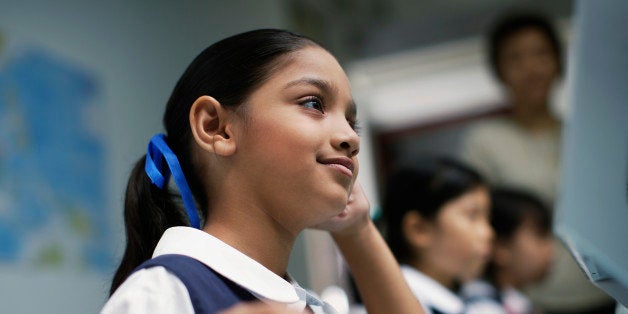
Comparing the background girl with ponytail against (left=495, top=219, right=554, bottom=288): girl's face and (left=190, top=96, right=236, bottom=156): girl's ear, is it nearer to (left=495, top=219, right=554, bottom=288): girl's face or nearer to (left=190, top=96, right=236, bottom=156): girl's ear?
(left=190, top=96, right=236, bottom=156): girl's ear

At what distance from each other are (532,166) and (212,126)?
1.71m

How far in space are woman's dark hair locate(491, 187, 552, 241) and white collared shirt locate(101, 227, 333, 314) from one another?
1616 millimetres

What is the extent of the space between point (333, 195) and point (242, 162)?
90mm

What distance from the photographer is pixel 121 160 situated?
75.3 inches

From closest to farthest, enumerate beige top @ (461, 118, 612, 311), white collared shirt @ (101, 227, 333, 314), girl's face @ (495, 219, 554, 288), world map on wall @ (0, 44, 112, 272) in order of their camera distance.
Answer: white collared shirt @ (101, 227, 333, 314), world map on wall @ (0, 44, 112, 272), beige top @ (461, 118, 612, 311), girl's face @ (495, 219, 554, 288)

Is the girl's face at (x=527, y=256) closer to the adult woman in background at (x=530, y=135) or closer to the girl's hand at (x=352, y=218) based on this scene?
the adult woman in background at (x=530, y=135)

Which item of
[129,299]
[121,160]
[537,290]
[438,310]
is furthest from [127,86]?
[129,299]

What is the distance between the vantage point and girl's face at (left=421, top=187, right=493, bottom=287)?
1.62m

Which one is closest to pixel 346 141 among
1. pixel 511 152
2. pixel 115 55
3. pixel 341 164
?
pixel 341 164

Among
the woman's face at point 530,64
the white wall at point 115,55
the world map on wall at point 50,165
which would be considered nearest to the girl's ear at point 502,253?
the woman's face at point 530,64

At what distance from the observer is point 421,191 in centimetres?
167

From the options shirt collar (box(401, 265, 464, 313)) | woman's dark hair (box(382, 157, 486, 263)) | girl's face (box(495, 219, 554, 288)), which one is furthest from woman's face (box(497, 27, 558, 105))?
shirt collar (box(401, 265, 464, 313))

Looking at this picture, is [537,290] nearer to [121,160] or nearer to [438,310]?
[438,310]

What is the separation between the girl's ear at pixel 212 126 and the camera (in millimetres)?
737
